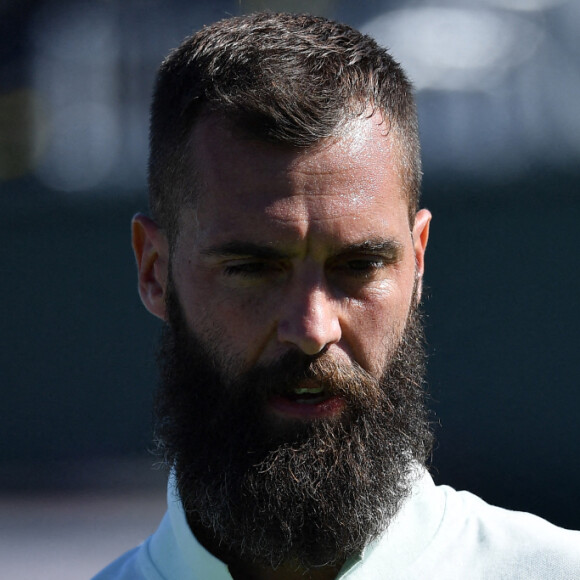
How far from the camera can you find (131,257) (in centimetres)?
943

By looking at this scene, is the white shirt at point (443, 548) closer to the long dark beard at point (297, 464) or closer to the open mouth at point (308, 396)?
the long dark beard at point (297, 464)

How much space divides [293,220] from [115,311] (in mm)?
7245

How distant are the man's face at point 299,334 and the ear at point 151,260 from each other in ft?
0.57

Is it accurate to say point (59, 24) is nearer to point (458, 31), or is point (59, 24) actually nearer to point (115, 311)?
point (115, 311)

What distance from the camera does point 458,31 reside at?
8328 millimetres

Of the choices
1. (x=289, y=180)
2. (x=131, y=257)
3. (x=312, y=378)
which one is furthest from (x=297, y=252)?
(x=131, y=257)

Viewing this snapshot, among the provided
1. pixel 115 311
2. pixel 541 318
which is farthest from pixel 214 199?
pixel 115 311

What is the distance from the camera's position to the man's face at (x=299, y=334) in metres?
2.21

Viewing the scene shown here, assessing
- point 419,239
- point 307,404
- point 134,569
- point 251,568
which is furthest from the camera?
point 419,239

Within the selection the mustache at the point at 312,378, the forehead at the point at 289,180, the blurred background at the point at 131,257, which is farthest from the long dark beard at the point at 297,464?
the blurred background at the point at 131,257

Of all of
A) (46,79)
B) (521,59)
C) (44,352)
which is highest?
(521,59)

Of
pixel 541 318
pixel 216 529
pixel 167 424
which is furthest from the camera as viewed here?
pixel 541 318

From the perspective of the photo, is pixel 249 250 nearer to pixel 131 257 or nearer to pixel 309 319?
pixel 309 319

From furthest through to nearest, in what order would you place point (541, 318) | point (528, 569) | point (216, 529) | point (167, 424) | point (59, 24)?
point (59, 24) < point (541, 318) < point (167, 424) < point (216, 529) < point (528, 569)
